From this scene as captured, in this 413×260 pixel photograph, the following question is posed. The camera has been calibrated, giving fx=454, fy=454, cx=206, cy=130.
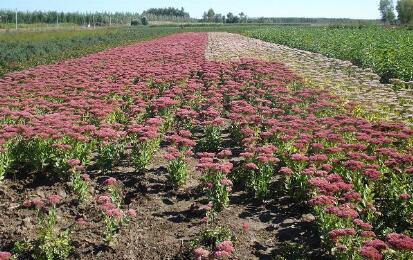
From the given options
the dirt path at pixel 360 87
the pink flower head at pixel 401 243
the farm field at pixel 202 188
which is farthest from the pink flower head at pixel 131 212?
the dirt path at pixel 360 87

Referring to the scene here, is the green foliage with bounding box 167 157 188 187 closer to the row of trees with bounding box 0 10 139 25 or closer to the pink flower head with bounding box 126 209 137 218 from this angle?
the pink flower head with bounding box 126 209 137 218

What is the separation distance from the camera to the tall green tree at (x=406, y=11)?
136 meters

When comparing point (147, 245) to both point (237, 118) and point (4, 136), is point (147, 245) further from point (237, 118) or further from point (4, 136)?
point (237, 118)

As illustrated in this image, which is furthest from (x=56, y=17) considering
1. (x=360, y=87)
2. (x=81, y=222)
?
(x=81, y=222)

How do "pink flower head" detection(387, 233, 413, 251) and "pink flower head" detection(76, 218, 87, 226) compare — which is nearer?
"pink flower head" detection(387, 233, 413, 251)

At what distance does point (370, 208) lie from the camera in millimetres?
7855

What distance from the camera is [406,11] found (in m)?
138

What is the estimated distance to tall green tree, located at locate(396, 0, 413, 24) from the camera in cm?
13625

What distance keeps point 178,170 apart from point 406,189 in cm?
462

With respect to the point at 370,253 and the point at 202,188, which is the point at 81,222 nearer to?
the point at 202,188

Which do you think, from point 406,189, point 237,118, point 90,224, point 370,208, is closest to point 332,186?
point 370,208

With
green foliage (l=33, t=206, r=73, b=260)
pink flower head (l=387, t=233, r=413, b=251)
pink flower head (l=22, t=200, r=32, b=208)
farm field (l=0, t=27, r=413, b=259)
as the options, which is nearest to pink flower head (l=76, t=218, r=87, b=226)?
farm field (l=0, t=27, r=413, b=259)

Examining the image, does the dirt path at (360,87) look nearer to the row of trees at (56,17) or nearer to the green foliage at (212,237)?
the green foliage at (212,237)

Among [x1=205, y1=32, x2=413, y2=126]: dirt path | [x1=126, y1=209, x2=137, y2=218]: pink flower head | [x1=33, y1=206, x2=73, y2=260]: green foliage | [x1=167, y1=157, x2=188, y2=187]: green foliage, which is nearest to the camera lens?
[x1=33, y1=206, x2=73, y2=260]: green foliage
